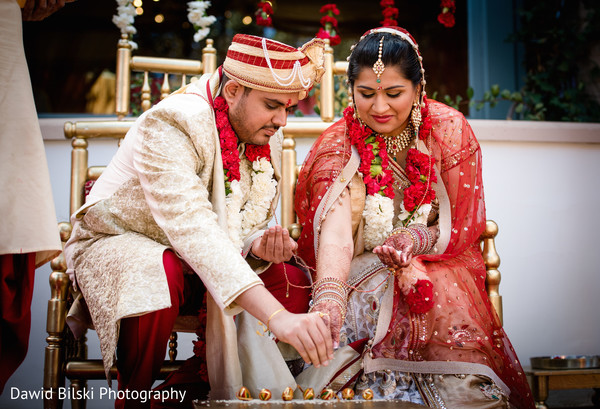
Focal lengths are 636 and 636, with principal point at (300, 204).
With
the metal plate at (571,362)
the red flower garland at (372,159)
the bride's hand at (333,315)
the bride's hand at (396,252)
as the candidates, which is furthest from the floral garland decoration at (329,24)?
the metal plate at (571,362)

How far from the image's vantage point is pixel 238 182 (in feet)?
8.12

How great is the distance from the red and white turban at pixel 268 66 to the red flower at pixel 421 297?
868 millimetres

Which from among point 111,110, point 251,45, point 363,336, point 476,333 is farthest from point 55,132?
point 476,333

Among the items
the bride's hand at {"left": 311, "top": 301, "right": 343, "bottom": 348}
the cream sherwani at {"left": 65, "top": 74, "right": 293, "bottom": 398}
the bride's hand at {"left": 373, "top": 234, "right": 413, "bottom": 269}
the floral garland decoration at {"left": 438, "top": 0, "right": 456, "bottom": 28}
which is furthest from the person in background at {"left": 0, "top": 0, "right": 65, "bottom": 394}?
A: the floral garland decoration at {"left": 438, "top": 0, "right": 456, "bottom": 28}

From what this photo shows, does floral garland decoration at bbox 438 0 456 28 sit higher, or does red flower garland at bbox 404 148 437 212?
floral garland decoration at bbox 438 0 456 28

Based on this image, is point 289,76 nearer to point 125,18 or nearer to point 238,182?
point 238,182

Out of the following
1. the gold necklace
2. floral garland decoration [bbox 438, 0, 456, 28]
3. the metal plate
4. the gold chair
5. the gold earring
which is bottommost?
the metal plate

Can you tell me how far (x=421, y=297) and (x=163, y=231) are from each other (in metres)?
0.99

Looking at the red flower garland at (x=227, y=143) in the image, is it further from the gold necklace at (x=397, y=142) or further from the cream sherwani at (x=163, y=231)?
the gold necklace at (x=397, y=142)

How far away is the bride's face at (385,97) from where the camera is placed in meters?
2.60

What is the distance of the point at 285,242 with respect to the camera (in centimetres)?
236

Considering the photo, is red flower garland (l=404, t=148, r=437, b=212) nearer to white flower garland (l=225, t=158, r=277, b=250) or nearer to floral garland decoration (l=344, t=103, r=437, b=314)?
floral garland decoration (l=344, t=103, r=437, b=314)

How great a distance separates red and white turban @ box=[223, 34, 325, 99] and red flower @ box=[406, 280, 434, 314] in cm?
87

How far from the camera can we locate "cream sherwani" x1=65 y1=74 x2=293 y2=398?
200cm
